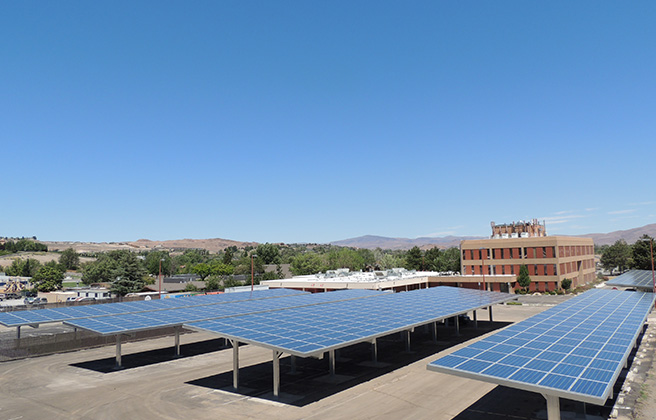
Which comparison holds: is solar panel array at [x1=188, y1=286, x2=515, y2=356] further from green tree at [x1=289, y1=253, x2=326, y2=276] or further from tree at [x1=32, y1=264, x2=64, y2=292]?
tree at [x1=32, y1=264, x2=64, y2=292]

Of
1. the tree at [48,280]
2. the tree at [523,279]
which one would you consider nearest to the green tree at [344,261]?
the tree at [523,279]

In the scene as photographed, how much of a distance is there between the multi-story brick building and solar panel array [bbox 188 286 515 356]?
148ft

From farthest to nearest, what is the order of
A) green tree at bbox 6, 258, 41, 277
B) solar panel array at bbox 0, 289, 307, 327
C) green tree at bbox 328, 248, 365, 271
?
green tree at bbox 6, 258, 41, 277
green tree at bbox 328, 248, 365, 271
solar panel array at bbox 0, 289, 307, 327

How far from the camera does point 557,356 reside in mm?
20281

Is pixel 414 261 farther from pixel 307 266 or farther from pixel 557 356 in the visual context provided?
pixel 557 356

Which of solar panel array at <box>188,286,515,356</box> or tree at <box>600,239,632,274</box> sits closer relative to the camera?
→ solar panel array at <box>188,286,515,356</box>

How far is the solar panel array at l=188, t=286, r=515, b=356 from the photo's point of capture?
25.4 metres

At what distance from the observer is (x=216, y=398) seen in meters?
26.0

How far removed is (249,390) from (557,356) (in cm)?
1907

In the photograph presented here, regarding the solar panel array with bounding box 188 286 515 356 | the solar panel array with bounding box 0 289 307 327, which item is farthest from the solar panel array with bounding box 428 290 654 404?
the solar panel array with bounding box 0 289 307 327

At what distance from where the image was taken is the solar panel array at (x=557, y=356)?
1633 centimetres

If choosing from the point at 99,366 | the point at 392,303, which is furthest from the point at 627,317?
the point at 99,366

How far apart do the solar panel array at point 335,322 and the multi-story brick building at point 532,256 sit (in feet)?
148

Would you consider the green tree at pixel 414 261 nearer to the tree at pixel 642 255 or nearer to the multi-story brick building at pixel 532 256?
the multi-story brick building at pixel 532 256
